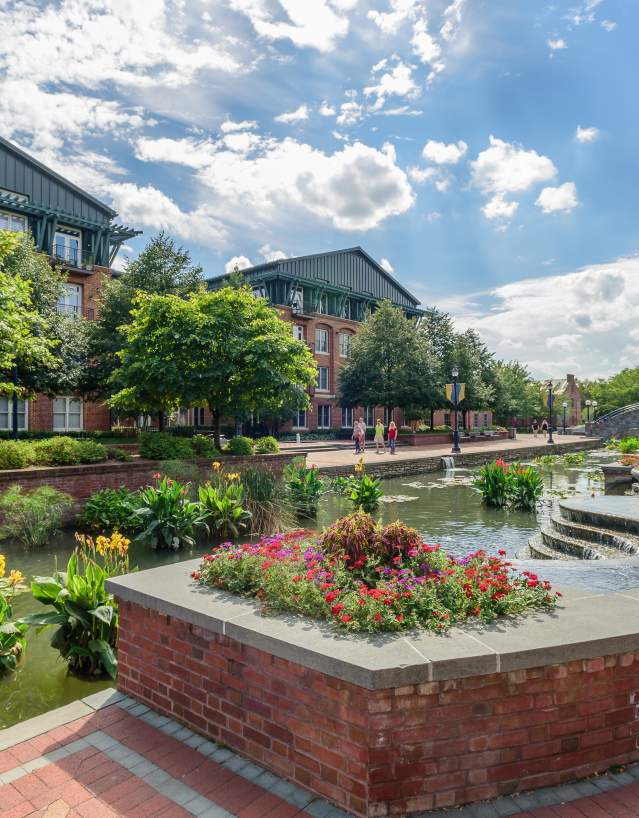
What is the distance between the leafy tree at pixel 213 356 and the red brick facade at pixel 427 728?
11435mm

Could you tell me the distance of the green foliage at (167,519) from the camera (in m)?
9.00

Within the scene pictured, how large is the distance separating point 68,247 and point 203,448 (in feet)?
63.0

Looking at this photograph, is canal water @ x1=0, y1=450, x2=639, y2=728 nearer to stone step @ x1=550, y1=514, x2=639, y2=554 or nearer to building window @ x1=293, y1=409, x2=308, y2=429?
stone step @ x1=550, y1=514, x2=639, y2=554

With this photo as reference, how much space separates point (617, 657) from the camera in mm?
2912

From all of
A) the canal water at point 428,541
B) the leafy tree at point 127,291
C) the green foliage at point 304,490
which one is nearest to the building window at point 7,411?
the leafy tree at point 127,291

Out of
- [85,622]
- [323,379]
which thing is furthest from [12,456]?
[323,379]

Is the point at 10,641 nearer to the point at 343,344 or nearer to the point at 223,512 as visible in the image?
the point at 223,512

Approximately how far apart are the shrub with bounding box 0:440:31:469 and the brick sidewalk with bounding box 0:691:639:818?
8098 millimetres

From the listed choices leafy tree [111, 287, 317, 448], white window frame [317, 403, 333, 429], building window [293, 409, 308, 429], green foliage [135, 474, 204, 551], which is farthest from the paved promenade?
green foliage [135, 474, 204, 551]

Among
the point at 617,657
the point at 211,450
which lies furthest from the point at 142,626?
the point at 211,450

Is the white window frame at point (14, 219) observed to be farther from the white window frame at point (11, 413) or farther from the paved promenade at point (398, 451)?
the paved promenade at point (398, 451)

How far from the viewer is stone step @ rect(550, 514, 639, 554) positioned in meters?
7.69

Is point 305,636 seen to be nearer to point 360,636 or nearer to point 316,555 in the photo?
point 360,636

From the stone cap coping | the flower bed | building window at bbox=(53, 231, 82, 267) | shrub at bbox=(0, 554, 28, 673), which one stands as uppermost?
building window at bbox=(53, 231, 82, 267)
